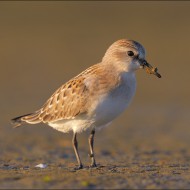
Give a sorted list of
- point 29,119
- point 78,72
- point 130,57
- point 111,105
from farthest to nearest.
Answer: point 78,72 < point 29,119 < point 130,57 < point 111,105

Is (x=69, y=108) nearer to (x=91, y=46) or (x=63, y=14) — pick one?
(x=91, y=46)

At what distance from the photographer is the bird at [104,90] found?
11.4 meters

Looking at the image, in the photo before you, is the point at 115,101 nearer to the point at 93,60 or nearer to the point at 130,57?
the point at 130,57

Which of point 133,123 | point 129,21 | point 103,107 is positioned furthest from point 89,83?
point 129,21

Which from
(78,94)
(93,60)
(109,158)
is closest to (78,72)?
(93,60)

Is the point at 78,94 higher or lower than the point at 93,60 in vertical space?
lower

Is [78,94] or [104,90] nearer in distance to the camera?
[104,90]

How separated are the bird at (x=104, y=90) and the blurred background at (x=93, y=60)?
2.44 metres

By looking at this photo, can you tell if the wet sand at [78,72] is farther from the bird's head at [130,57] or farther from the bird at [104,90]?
the bird's head at [130,57]

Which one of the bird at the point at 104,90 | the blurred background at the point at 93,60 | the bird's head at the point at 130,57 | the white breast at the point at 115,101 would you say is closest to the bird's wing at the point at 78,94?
the bird at the point at 104,90

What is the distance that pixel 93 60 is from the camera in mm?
30328

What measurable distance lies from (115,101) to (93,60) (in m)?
19.1

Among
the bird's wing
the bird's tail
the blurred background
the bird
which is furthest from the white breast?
the blurred background

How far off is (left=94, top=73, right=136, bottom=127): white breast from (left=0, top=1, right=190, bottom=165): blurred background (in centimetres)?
314
